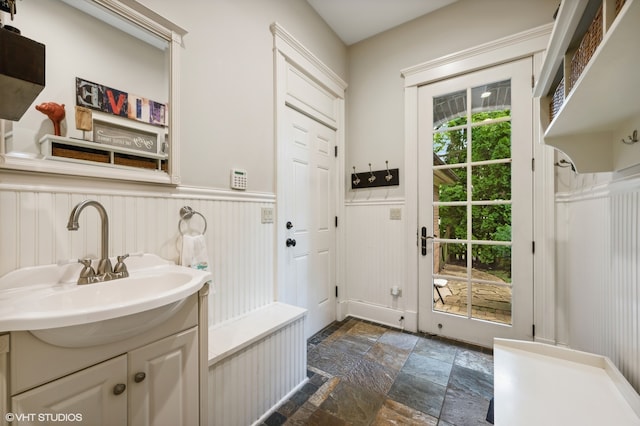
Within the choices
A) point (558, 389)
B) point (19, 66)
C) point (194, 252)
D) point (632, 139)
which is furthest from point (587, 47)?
point (194, 252)

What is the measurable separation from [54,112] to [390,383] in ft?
7.23

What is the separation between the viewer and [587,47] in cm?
74

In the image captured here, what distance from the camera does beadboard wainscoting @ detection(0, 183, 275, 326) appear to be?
0.94m

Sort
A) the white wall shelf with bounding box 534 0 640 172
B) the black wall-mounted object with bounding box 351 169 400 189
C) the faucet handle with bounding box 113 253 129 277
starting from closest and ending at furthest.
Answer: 1. the white wall shelf with bounding box 534 0 640 172
2. the faucet handle with bounding box 113 253 129 277
3. the black wall-mounted object with bounding box 351 169 400 189

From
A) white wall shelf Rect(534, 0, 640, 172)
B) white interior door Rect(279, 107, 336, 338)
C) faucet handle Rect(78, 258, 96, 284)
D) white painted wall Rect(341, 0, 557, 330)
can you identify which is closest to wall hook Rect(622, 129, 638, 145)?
white wall shelf Rect(534, 0, 640, 172)

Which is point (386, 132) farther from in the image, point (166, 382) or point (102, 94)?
point (166, 382)

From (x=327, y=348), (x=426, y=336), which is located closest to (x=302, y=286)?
(x=327, y=348)

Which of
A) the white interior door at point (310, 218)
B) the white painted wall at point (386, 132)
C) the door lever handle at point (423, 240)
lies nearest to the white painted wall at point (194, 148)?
the white interior door at point (310, 218)

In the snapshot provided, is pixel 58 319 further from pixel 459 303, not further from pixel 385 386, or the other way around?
pixel 459 303

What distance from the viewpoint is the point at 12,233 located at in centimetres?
91

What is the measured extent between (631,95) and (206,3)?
192 cm

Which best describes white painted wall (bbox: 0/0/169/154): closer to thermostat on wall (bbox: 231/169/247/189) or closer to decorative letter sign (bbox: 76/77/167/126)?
decorative letter sign (bbox: 76/77/167/126)

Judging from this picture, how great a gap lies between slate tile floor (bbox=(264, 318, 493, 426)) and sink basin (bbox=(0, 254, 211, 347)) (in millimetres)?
963

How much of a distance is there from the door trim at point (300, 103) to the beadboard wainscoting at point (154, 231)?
0.11 m
